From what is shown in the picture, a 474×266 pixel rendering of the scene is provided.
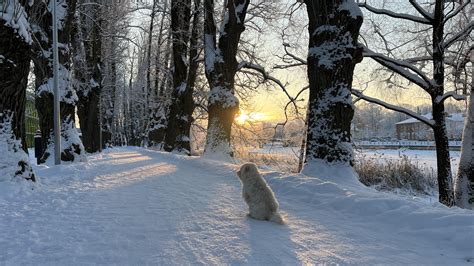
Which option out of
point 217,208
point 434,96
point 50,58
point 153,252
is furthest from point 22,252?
point 434,96

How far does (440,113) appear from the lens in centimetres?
1153

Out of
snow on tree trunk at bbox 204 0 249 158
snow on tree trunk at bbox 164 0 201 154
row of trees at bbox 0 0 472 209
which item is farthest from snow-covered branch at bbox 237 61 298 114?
snow on tree trunk at bbox 164 0 201 154

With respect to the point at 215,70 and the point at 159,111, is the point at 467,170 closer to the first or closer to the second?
the point at 215,70

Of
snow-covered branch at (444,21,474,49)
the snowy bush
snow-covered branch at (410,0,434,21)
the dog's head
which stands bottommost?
the snowy bush

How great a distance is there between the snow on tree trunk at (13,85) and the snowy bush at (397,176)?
1235cm

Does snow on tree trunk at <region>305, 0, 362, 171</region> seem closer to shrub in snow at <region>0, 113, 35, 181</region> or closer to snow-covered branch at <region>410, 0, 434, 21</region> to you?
snow-covered branch at <region>410, 0, 434, 21</region>

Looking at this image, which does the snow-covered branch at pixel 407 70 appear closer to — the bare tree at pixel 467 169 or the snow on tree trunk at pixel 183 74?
the bare tree at pixel 467 169

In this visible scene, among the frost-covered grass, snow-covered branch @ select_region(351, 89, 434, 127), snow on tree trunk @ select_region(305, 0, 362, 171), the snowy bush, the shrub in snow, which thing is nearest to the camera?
the shrub in snow

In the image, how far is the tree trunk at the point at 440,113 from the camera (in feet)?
36.2

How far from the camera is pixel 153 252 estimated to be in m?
3.23

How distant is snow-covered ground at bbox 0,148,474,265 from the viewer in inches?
124

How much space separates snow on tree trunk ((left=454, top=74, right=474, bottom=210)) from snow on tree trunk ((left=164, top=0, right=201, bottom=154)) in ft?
42.2

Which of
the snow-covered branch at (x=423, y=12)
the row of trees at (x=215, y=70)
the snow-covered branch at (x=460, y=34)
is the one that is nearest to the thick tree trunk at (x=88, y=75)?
the row of trees at (x=215, y=70)

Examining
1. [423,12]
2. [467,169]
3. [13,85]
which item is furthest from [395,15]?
[13,85]
